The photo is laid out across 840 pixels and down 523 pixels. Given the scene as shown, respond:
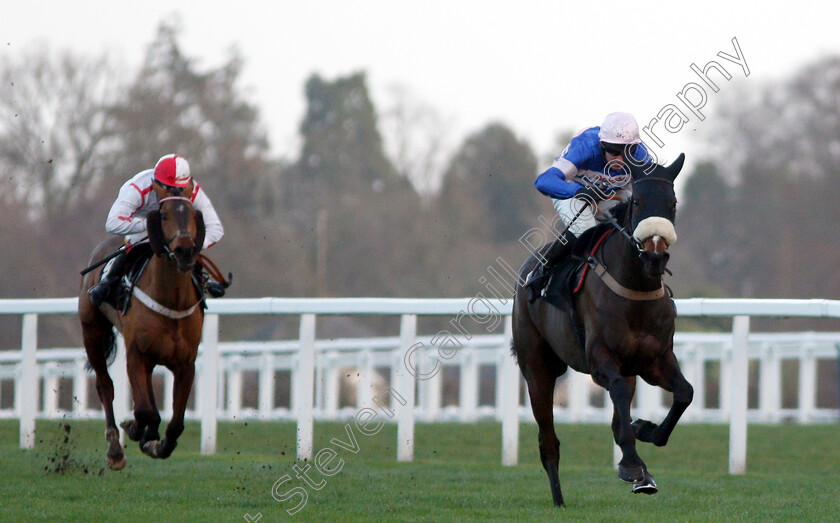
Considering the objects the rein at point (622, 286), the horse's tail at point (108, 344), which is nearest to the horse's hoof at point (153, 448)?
the horse's tail at point (108, 344)

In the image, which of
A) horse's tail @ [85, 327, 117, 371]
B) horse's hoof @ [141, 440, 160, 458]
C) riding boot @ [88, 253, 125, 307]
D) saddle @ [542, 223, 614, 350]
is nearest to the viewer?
saddle @ [542, 223, 614, 350]

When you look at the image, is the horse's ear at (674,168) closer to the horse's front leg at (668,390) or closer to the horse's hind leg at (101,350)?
the horse's front leg at (668,390)

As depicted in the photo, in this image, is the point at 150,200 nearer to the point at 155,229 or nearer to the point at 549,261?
the point at 155,229

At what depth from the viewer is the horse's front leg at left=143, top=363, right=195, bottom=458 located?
6.62 meters

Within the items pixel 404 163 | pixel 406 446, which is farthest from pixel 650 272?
pixel 404 163

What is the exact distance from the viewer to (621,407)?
17.3 feet

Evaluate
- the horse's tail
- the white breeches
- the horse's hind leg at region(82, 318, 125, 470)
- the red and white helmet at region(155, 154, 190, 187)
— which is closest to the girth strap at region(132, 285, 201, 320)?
the red and white helmet at region(155, 154, 190, 187)

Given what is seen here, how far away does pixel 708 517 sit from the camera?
17.7ft

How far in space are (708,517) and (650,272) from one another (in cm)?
117

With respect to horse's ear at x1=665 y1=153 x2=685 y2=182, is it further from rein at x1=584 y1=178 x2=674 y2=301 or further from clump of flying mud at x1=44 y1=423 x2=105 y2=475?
clump of flying mud at x1=44 y1=423 x2=105 y2=475

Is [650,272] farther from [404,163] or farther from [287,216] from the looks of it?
[404,163]

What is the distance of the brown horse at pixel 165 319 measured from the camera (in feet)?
20.8

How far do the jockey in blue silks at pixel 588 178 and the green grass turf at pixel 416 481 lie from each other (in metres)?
1.18

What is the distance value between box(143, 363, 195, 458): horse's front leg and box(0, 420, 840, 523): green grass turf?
0.17m
